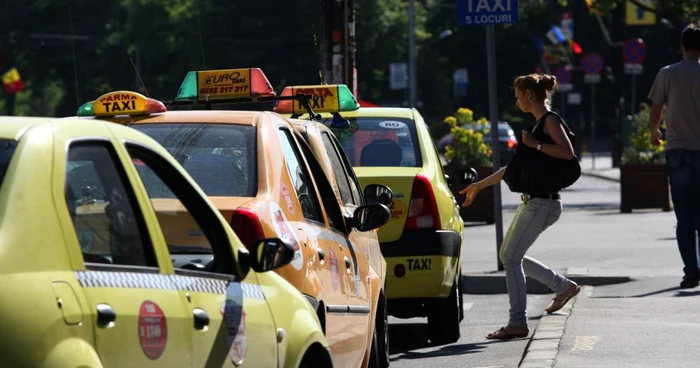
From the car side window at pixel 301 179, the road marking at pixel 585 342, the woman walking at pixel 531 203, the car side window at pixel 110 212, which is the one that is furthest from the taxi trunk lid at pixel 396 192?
the car side window at pixel 110 212

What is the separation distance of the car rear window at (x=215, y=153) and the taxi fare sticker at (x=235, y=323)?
133 centimetres

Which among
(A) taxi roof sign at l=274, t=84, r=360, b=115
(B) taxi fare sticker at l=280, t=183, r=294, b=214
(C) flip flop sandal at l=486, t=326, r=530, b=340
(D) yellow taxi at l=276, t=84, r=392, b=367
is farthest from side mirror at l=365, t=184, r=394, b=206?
(B) taxi fare sticker at l=280, t=183, r=294, b=214

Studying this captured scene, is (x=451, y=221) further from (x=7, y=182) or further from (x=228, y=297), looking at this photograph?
(x=7, y=182)

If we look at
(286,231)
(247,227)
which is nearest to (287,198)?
(286,231)

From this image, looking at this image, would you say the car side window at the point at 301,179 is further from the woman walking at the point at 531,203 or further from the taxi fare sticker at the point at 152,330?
the woman walking at the point at 531,203

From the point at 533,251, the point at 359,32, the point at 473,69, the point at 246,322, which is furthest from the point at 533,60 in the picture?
the point at 246,322

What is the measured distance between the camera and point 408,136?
36.4ft

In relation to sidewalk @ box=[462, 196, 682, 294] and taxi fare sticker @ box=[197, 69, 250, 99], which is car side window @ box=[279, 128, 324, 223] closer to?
taxi fare sticker @ box=[197, 69, 250, 99]

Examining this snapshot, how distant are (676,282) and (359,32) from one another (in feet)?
188

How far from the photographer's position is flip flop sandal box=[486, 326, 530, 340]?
10.1 metres

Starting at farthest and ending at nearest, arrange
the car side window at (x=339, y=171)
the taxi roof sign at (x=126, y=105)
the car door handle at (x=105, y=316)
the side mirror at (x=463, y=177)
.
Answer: the side mirror at (x=463, y=177)
the car side window at (x=339, y=171)
the taxi roof sign at (x=126, y=105)
the car door handle at (x=105, y=316)

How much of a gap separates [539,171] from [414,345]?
1341 millimetres

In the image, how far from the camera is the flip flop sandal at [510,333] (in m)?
10.1

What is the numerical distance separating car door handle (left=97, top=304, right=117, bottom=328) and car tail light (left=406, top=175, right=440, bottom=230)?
604cm
